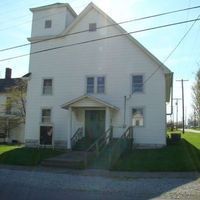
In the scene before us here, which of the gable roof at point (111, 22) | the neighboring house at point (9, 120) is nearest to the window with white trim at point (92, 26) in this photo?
the gable roof at point (111, 22)

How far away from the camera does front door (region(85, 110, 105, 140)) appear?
22484 millimetres

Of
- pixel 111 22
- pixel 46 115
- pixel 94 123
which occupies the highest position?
pixel 111 22

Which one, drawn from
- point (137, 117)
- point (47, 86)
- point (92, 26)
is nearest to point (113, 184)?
point (137, 117)

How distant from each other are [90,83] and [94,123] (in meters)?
2.83

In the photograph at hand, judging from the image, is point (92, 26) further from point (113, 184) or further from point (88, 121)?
point (113, 184)

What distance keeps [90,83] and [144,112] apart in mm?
4346

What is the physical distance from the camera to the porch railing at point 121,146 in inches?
632

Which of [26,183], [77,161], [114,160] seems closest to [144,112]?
[114,160]

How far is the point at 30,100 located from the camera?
79.2 ft

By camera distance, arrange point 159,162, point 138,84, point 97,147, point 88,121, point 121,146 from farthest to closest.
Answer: point 88,121 → point 138,84 → point 121,146 → point 97,147 → point 159,162

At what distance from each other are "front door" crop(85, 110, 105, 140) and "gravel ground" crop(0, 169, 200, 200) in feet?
29.6

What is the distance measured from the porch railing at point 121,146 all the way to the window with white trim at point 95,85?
3.51 meters

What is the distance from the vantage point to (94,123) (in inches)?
887

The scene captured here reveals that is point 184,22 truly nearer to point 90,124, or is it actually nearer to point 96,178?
point 96,178
